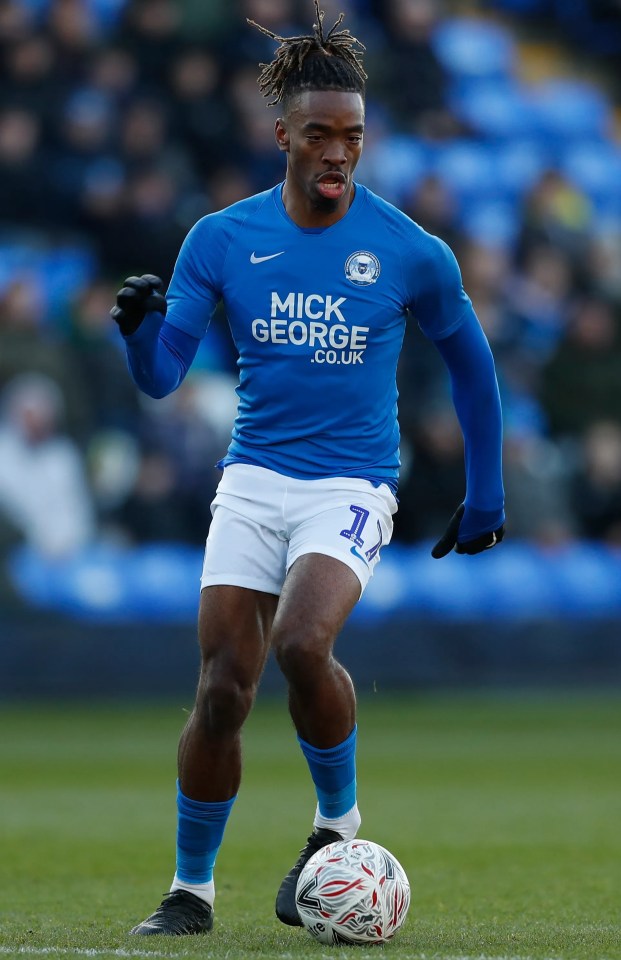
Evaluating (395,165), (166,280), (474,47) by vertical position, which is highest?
(474,47)

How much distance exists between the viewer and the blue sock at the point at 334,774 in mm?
5027

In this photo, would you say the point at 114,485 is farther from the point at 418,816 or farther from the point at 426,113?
the point at 426,113

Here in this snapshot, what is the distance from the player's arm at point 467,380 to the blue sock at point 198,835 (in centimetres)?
112

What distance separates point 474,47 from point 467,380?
16.0 meters

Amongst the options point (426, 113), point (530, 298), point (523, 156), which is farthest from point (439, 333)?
point (523, 156)

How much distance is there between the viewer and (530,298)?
1584cm

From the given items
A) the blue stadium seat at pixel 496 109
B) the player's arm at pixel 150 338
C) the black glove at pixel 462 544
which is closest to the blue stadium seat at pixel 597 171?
the blue stadium seat at pixel 496 109

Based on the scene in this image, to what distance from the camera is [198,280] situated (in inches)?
202

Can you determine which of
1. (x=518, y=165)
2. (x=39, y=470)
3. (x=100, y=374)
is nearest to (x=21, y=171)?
(x=100, y=374)

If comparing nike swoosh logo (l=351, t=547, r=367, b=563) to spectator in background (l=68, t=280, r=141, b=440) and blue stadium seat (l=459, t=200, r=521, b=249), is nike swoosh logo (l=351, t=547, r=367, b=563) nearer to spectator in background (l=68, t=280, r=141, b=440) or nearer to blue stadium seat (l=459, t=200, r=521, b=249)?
spectator in background (l=68, t=280, r=141, b=440)

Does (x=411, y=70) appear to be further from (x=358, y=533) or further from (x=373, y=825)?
(x=358, y=533)

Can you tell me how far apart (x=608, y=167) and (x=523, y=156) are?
54.0 inches

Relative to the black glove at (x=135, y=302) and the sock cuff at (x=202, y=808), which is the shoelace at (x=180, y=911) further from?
the black glove at (x=135, y=302)

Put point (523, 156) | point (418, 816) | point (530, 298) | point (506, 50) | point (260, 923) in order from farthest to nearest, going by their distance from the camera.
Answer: point (506, 50) → point (523, 156) → point (530, 298) → point (418, 816) → point (260, 923)
